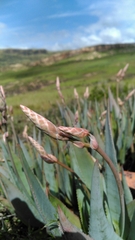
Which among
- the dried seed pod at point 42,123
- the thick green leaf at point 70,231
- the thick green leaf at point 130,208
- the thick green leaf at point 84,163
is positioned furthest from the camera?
the thick green leaf at point 84,163

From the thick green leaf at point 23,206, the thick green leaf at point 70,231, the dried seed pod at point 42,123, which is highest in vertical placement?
the dried seed pod at point 42,123

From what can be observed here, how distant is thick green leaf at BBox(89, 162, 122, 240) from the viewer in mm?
624

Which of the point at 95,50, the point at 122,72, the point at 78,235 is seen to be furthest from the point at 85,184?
the point at 95,50

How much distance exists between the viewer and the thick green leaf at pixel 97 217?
2.05 feet

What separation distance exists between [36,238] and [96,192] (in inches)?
22.1

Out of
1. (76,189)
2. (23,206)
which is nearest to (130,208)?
(76,189)

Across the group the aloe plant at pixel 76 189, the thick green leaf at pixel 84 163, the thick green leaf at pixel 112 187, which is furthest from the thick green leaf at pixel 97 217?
the thick green leaf at pixel 84 163

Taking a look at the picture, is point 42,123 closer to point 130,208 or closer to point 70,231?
point 70,231

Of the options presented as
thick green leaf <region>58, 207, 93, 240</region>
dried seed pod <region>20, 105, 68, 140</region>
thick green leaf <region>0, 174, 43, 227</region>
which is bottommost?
thick green leaf <region>0, 174, 43, 227</region>

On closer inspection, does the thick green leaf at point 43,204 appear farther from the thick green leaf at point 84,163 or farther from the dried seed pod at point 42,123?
the dried seed pod at point 42,123

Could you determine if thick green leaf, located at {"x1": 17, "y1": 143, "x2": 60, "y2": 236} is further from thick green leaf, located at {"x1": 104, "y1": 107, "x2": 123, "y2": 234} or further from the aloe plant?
thick green leaf, located at {"x1": 104, "y1": 107, "x2": 123, "y2": 234}

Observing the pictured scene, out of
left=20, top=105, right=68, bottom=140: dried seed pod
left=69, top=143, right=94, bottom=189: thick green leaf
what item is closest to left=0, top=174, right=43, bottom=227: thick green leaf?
left=69, top=143, right=94, bottom=189: thick green leaf

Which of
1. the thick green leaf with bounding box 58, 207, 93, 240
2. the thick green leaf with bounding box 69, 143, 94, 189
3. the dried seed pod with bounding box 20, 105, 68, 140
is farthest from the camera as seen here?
the thick green leaf with bounding box 69, 143, 94, 189

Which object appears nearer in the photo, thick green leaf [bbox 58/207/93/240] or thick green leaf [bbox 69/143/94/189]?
thick green leaf [bbox 58/207/93/240]
